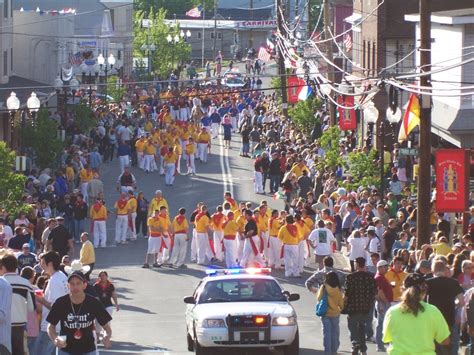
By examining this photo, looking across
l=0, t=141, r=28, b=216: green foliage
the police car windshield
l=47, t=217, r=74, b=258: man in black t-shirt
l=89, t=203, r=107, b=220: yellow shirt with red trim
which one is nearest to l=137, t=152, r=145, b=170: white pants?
l=89, t=203, r=107, b=220: yellow shirt with red trim

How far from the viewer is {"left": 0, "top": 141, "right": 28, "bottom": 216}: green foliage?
3247cm

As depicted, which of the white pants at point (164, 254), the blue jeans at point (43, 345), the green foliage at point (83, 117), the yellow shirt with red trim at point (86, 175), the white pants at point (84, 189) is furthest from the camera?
the green foliage at point (83, 117)

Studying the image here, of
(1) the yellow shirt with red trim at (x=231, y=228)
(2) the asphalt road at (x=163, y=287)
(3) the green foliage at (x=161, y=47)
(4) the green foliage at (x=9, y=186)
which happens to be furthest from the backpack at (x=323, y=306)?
(3) the green foliage at (x=161, y=47)

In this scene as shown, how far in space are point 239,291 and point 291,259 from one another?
982 centimetres

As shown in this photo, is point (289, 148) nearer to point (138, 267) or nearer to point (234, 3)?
point (138, 267)

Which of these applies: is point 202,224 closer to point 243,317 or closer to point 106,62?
point 243,317

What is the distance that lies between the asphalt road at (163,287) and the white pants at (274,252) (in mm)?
386

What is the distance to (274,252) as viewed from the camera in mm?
32281

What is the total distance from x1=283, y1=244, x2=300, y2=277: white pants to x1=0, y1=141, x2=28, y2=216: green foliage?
601cm

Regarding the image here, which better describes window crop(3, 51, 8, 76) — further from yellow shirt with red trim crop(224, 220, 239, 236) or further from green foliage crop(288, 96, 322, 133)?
yellow shirt with red trim crop(224, 220, 239, 236)

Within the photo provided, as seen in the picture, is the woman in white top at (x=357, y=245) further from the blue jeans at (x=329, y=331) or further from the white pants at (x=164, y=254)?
the blue jeans at (x=329, y=331)

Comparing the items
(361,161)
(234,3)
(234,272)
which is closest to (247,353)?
(234,272)

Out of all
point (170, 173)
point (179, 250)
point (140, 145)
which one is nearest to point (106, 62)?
point (140, 145)

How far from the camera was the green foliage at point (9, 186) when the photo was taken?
32.5m
